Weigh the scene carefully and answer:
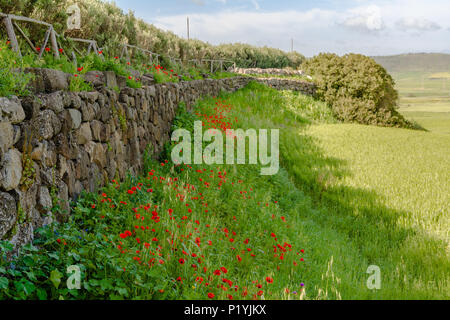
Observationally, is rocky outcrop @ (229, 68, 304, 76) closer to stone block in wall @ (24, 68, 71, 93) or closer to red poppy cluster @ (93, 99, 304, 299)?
red poppy cluster @ (93, 99, 304, 299)

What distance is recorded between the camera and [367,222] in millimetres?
7062

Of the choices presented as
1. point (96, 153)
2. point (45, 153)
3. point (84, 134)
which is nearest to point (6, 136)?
point (45, 153)

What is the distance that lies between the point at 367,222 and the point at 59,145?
612cm

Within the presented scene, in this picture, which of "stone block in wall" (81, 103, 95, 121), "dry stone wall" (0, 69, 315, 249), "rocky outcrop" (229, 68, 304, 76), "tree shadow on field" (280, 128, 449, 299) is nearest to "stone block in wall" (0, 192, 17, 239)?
"dry stone wall" (0, 69, 315, 249)

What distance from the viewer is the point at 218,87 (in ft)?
51.9

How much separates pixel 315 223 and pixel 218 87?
1047cm

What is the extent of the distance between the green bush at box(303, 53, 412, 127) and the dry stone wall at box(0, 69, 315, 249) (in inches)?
655

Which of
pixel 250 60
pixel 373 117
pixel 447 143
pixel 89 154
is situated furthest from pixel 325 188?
pixel 250 60

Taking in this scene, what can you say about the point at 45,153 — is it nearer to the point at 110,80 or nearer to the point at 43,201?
the point at 43,201

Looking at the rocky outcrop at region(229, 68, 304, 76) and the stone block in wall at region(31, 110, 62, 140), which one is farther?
the rocky outcrop at region(229, 68, 304, 76)

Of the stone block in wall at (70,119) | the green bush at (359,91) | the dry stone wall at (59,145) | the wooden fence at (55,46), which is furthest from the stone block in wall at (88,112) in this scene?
the green bush at (359,91)

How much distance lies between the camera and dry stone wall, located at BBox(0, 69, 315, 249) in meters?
2.93

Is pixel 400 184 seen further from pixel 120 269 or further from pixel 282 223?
pixel 120 269

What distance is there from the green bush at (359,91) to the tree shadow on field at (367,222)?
1078 cm
